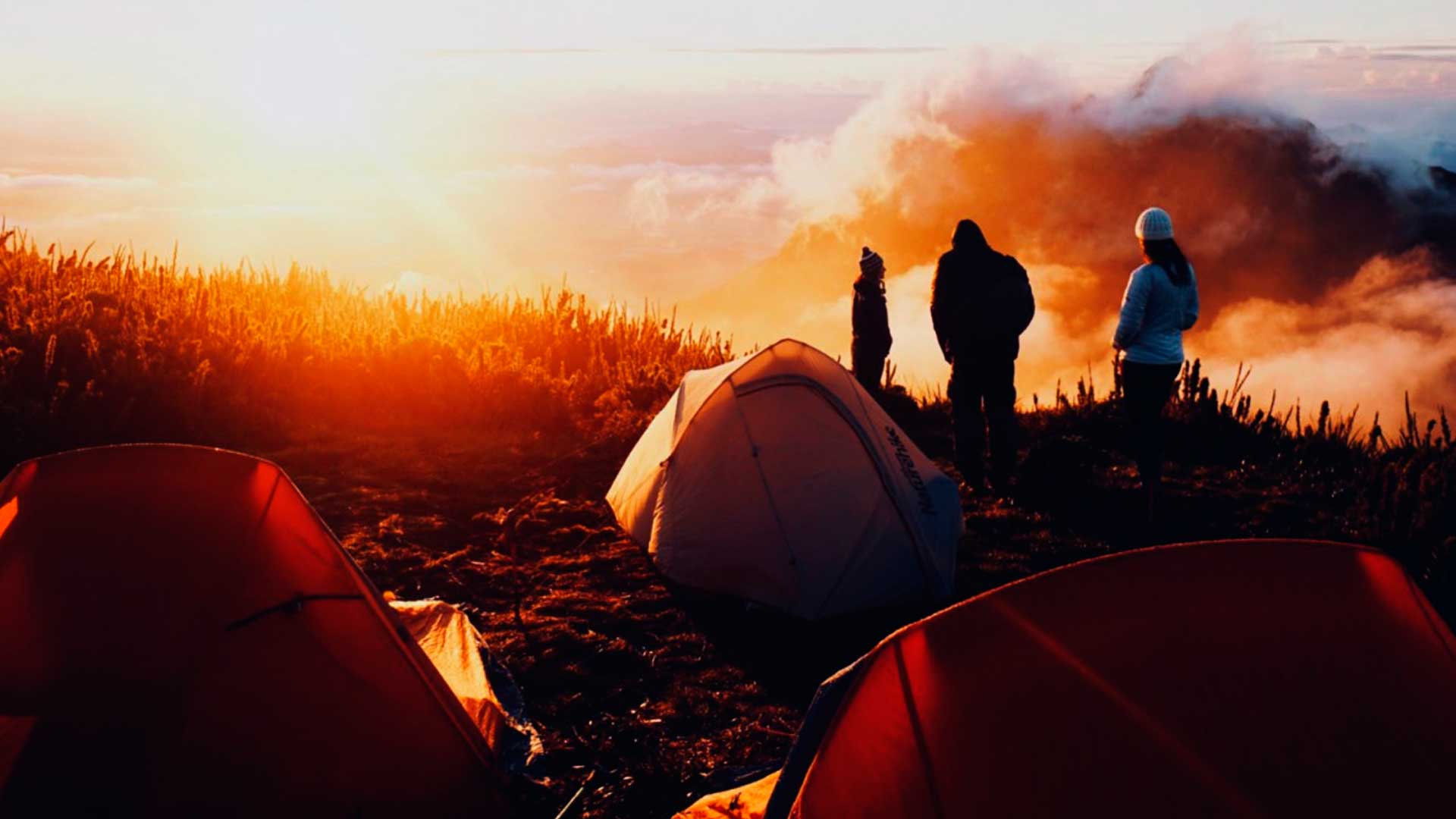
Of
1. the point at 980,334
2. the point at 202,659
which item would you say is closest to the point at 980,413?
the point at 980,334

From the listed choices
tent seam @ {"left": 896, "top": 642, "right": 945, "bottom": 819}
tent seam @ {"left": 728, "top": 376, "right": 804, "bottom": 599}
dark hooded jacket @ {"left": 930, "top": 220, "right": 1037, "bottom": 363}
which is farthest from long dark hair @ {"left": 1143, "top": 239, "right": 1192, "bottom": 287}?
tent seam @ {"left": 896, "top": 642, "right": 945, "bottom": 819}

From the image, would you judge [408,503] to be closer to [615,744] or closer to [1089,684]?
[615,744]

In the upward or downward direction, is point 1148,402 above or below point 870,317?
below

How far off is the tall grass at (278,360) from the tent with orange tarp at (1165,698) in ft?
26.4

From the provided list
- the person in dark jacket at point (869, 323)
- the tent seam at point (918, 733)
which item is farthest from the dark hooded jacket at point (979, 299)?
the tent seam at point (918, 733)

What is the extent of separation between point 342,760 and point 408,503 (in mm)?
5130

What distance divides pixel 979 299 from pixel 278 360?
23.3ft

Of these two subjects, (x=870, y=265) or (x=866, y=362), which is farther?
(x=866, y=362)

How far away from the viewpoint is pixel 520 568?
314 inches

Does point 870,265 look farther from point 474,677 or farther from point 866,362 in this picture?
point 474,677

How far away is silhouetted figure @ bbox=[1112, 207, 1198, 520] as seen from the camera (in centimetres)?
816

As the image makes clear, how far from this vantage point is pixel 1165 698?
3273mm

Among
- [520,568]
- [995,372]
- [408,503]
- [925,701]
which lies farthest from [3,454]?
[925,701]

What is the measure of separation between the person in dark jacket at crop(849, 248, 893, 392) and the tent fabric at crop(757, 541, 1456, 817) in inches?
323
